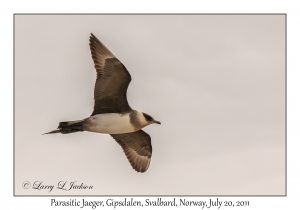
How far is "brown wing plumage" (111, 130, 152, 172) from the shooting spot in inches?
475

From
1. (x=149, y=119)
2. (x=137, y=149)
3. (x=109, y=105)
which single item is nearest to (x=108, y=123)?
(x=109, y=105)

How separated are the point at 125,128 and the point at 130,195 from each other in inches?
57.3

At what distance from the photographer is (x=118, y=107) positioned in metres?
11.1

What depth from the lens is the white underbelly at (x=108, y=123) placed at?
10875 mm

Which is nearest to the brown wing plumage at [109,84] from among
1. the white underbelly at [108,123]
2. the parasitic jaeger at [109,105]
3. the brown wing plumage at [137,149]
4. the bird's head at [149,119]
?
the parasitic jaeger at [109,105]

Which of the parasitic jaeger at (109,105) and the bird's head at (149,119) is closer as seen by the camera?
the parasitic jaeger at (109,105)

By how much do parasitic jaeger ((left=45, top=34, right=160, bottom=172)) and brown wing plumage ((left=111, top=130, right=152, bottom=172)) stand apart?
2.65ft

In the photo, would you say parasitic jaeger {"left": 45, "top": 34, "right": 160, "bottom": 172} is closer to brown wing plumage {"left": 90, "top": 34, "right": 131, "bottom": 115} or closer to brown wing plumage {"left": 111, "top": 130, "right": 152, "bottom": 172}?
brown wing plumage {"left": 90, "top": 34, "right": 131, "bottom": 115}

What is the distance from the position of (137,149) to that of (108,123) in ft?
5.15

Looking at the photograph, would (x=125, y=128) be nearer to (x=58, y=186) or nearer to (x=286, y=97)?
(x=58, y=186)

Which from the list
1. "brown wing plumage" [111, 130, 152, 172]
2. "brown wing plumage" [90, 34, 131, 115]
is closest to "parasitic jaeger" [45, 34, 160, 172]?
"brown wing plumage" [90, 34, 131, 115]

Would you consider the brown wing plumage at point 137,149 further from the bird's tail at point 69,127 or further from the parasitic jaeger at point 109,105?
the bird's tail at point 69,127

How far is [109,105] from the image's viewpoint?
11086mm

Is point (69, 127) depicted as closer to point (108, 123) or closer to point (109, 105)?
point (108, 123)
